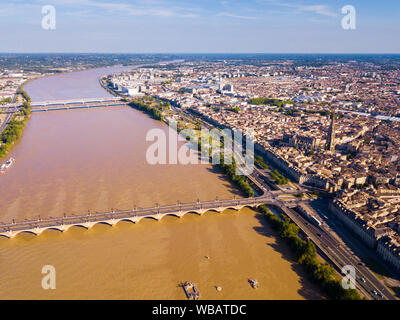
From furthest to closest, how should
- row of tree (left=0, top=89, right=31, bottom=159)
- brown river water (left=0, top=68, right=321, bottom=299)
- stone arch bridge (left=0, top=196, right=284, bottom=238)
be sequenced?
1. row of tree (left=0, top=89, right=31, bottom=159)
2. stone arch bridge (left=0, top=196, right=284, bottom=238)
3. brown river water (left=0, top=68, right=321, bottom=299)

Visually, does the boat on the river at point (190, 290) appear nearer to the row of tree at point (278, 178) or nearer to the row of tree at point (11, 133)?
the row of tree at point (278, 178)

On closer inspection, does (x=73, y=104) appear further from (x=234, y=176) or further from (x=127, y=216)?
(x=127, y=216)

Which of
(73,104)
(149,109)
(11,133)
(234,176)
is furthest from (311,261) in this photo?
(73,104)

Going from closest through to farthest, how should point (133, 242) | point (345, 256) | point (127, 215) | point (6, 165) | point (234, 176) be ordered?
point (345, 256) < point (133, 242) < point (127, 215) < point (234, 176) < point (6, 165)

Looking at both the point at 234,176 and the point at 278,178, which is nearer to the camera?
the point at 278,178

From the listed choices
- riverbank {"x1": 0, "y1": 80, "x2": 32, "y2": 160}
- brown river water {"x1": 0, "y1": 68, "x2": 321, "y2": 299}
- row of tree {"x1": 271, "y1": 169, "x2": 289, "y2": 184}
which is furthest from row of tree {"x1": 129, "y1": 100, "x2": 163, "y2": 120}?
row of tree {"x1": 271, "y1": 169, "x2": 289, "y2": 184}

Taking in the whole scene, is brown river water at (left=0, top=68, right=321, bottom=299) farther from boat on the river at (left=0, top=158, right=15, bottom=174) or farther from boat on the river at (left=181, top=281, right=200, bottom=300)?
boat on the river at (left=0, top=158, right=15, bottom=174)

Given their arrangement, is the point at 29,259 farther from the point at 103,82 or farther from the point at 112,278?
the point at 103,82
